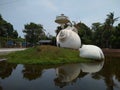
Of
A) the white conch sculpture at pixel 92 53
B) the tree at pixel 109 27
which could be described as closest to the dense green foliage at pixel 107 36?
the tree at pixel 109 27

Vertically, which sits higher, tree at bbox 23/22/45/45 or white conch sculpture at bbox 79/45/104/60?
tree at bbox 23/22/45/45

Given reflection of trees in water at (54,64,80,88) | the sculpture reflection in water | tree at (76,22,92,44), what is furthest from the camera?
tree at (76,22,92,44)

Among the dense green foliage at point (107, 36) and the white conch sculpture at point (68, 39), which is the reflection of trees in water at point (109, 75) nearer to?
the white conch sculpture at point (68, 39)

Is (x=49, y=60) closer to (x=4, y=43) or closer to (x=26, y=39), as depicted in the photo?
(x=4, y=43)

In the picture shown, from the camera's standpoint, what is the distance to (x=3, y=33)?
198 feet

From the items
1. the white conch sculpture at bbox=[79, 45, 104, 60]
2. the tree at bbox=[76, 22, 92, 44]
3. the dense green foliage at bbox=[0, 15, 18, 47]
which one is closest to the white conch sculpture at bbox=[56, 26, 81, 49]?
the white conch sculpture at bbox=[79, 45, 104, 60]

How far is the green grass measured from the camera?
18500mm

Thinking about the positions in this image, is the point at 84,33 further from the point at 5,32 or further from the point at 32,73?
the point at 32,73

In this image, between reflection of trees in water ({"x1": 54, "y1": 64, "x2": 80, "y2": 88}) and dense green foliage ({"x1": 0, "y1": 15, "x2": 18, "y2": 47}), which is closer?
reflection of trees in water ({"x1": 54, "y1": 64, "x2": 80, "y2": 88})

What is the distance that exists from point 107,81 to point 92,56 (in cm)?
1039

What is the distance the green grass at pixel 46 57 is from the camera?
18500 millimetres

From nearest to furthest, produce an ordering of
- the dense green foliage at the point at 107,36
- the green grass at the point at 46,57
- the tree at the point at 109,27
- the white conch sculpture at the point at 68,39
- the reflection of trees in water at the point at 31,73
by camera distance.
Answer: the reflection of trees in water at the point at 31,73 → the green grass at the point at 46,57 → the white conch sculpture at the point at 68,39 → the dense green foliage at the point at 107,36 → the tree at the point at 109,27

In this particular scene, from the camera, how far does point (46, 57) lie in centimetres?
1956

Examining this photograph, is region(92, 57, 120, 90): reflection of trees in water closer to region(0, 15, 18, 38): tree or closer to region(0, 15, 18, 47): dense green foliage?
region(0, 15, 18, 47): dense green foliage
